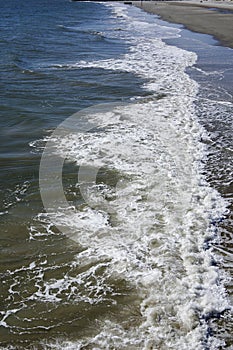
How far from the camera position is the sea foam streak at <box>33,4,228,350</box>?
3.97m

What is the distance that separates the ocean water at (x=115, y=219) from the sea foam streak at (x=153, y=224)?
18 mm

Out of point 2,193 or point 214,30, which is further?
point 214,30

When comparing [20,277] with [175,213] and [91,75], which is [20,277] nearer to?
[175,213]

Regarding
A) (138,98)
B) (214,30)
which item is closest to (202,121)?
Answer: (138,98)

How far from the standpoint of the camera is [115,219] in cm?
586

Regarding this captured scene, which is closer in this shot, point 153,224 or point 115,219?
point 153,224

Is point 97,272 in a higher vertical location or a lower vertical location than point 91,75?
lower

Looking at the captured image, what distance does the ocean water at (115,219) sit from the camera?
4035mm

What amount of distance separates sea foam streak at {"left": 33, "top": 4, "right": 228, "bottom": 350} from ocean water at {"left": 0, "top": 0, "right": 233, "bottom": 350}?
2cm

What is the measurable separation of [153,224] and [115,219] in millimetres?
616

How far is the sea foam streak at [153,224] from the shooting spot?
397 cm

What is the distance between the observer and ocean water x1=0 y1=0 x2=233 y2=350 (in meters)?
4.04

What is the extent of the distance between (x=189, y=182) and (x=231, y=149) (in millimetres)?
2027

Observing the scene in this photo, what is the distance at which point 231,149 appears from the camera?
8.45 meters
